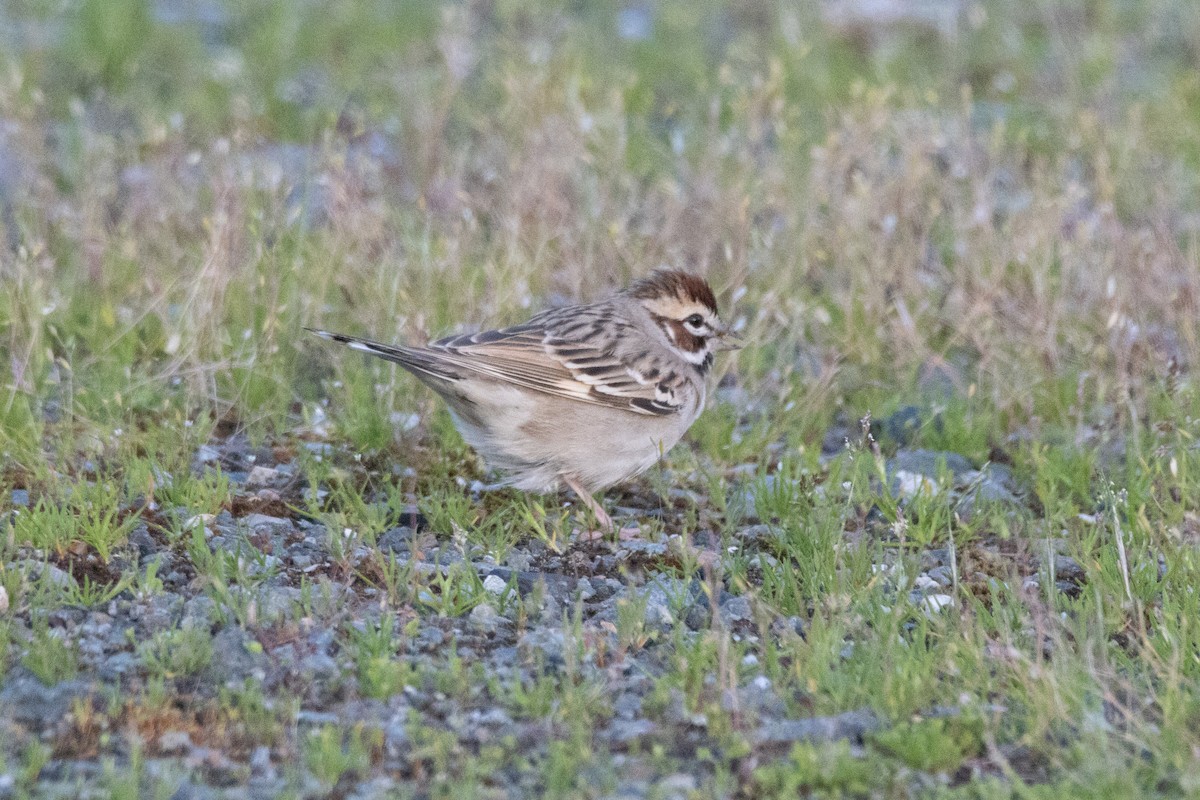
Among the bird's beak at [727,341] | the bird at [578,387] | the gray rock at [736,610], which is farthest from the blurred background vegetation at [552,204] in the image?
the gray rock at [736,610]

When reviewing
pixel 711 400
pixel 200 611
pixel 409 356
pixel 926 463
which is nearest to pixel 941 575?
pixel 926 463

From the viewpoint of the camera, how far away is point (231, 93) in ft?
40.2

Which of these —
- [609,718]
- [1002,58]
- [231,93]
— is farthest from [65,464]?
[1002,58]

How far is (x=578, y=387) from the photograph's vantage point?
7.06m

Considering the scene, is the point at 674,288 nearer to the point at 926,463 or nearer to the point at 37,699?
the point at 926,463

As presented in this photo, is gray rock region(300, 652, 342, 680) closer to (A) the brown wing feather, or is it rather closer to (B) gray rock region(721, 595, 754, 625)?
(B) gray rock region(721, 595, 754, 625)

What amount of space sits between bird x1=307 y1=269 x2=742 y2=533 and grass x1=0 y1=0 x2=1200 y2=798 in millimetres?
236

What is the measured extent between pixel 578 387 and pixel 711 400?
116 centimetres

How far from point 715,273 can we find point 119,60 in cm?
585

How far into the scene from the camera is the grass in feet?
16.1

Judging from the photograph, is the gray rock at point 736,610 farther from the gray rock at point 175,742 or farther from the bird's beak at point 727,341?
the bird's beak at point 727,341

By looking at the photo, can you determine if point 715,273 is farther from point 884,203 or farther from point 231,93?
point 231,93

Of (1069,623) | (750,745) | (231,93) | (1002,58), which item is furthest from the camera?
(1002,58)

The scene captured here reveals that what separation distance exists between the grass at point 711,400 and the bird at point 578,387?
0.24 metres
